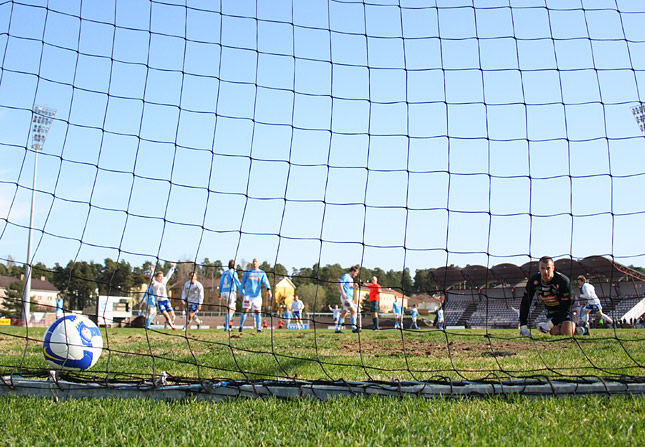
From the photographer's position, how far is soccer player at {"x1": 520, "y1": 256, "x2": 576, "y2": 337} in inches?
261

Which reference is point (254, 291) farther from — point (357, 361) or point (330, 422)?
point (330, 422)

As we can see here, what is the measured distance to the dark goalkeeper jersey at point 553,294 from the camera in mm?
6730

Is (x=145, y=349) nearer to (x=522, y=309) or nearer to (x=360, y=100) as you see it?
(x=360, y=100)

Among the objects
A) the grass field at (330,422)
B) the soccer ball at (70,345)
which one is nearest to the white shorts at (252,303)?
the soccer ball at (70,345)

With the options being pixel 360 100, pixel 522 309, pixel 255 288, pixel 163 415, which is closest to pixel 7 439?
pixel 163 415

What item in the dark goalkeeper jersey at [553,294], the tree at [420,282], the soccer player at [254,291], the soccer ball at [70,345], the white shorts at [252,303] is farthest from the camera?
the white shorts at [252,303]

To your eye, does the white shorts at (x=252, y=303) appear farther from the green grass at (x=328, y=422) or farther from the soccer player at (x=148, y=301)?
the green grass at (x=328, y=422)

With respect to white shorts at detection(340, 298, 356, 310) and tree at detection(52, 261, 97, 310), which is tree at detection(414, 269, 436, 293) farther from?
tree at detection(52, 261, 97, 310)

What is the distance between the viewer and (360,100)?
479 centimetres

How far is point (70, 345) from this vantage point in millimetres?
4062

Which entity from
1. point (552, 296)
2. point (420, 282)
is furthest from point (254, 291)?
point (552, 296)

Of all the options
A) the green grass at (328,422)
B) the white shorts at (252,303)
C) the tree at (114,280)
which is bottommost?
the green grass at (328,422)

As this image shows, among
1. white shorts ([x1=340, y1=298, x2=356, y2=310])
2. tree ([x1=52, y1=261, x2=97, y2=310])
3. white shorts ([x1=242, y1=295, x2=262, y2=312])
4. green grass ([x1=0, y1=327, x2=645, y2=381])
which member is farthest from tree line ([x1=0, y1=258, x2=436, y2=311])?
white shorts ([x1=242, y1=295, x2=262, y2=312])

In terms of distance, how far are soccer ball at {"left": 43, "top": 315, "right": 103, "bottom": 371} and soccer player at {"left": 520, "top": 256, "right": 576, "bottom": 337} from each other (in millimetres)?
4815
